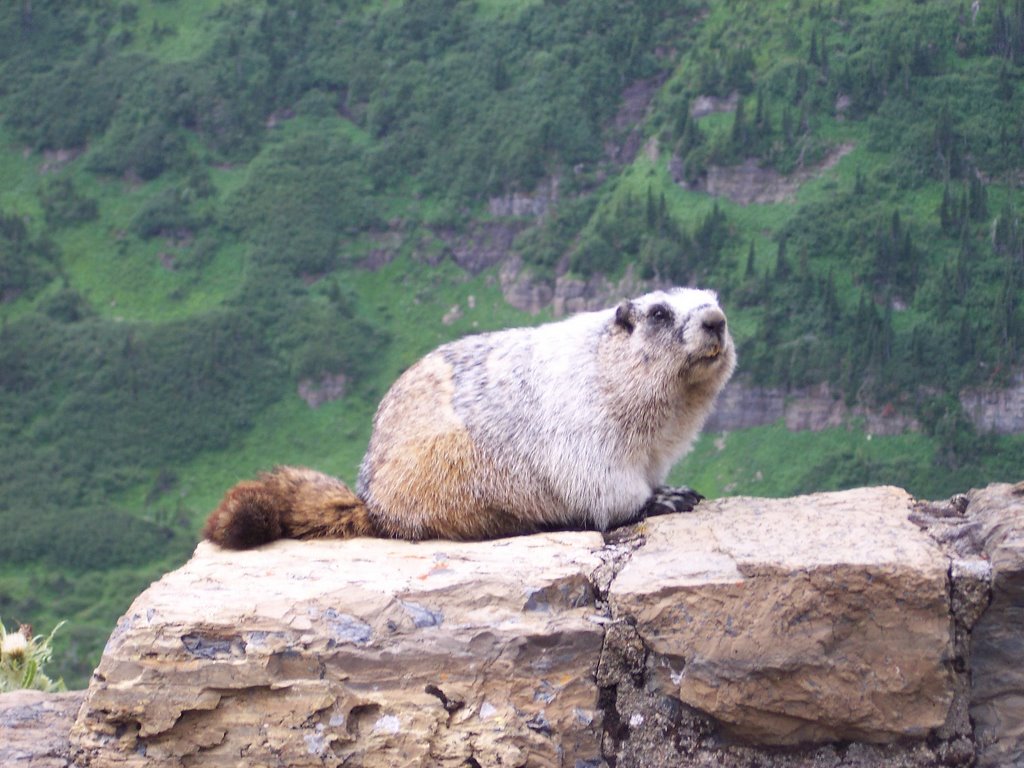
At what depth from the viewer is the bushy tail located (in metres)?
6.11

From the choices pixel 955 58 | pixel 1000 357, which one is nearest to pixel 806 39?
pixel 955 58

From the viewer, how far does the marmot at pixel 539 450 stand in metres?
6.28

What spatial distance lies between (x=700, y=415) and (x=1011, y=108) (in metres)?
9.84

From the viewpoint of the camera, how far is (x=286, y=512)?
6.31 m

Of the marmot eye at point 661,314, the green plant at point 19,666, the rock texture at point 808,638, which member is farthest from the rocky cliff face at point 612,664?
the green plant at point 19,666

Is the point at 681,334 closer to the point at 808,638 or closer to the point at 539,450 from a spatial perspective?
the point at 539,450

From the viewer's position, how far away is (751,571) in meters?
4.86

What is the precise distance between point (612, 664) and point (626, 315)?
2.30 metres

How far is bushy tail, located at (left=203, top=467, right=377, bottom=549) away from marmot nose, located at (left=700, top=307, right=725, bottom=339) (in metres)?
2.20

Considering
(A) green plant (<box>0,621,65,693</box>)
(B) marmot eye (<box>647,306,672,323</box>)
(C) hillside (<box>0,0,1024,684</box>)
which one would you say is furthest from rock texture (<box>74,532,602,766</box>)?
(C) hillside (<box>0,0,1024,684</box>)

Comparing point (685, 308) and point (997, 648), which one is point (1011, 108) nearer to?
point (685, 308)

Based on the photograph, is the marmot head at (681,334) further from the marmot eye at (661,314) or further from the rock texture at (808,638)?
the rock texture at (808,638)

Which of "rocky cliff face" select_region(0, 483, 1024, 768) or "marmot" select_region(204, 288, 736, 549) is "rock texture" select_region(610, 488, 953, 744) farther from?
"marmot" select_region(204, 288, 736, 549)

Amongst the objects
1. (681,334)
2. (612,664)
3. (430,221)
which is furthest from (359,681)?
(430,221)
